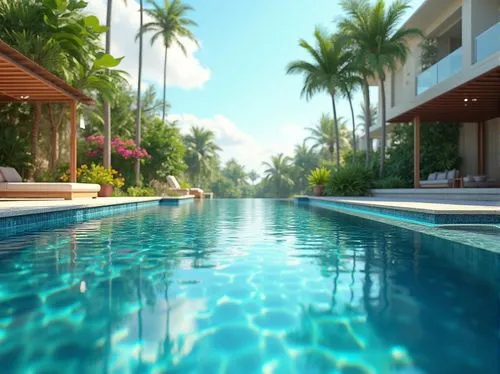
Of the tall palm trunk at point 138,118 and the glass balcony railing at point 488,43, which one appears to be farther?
the tall palm trunk at point 138,118

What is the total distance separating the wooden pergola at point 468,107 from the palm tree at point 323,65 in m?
4.72

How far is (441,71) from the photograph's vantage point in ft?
44.3

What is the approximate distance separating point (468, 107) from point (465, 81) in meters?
2.94

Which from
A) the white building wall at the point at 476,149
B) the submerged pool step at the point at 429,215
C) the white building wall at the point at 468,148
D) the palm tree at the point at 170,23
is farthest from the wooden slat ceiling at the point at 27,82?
the white building wall at the point at 468,148

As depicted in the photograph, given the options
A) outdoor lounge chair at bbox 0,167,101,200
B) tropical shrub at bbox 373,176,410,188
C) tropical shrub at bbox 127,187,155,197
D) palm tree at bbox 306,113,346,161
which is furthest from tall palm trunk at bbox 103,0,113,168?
palm tree at bbox 306,113,346,161

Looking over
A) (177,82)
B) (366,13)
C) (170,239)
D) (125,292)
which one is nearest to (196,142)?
(177,82)

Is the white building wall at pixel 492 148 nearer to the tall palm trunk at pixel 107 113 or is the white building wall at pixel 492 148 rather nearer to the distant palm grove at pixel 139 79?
the distant palm grove at pixel 139 79

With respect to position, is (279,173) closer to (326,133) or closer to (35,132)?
(326,133)

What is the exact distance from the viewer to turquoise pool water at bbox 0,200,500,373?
1751mm

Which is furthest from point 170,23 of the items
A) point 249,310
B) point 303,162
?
point 249,310

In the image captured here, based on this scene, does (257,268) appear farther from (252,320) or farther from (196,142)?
(196,142)

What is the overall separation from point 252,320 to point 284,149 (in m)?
39.6

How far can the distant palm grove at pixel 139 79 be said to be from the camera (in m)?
12.9

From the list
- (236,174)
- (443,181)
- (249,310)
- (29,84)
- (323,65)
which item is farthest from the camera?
(236,174)
